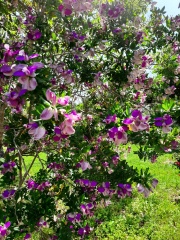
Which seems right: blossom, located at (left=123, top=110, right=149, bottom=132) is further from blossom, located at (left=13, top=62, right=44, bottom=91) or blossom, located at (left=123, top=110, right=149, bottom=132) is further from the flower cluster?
the flower cluster

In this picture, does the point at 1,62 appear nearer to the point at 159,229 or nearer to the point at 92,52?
the point at 92,52

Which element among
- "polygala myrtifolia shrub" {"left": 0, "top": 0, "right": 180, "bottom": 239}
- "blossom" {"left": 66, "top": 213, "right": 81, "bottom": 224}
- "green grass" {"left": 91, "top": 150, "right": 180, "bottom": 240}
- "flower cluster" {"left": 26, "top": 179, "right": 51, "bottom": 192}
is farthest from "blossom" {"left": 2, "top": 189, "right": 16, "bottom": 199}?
"green grass" {"left": 91, "top": 150, "right": 180, "bottom": 240}

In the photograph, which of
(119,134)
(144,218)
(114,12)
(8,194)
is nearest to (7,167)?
(8,194)

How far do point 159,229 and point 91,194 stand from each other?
1.83m

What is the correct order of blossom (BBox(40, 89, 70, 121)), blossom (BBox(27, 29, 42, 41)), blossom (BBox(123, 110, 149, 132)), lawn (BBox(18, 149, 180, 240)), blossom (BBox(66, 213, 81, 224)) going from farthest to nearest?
lawn (BBox(18, 149, 180, 240)) → blossom (BBox(66, 213, 81, 224)) → blossom (BBox(27, 29, 42, 41)) → blossom (BBox(123, 110, 149, 132)) → blossom (BBox(40, 89, 70, 121))

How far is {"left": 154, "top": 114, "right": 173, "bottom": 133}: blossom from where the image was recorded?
1289mm

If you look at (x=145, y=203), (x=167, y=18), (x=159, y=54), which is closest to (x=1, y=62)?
(x=167, y=18)

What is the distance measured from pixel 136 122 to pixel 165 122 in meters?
0.18

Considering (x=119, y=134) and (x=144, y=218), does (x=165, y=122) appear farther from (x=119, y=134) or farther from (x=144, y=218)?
(x=144, y=218)

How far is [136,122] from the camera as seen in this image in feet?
3.99

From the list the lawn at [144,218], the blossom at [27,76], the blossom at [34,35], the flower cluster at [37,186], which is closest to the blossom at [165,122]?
the blossom at [27,76]

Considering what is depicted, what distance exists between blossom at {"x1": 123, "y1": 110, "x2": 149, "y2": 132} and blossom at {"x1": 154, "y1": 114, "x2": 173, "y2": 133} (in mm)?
117

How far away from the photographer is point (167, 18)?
8.28 feet

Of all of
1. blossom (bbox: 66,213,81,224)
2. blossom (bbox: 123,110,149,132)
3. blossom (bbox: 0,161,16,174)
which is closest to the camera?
blossom (bbox: 123,110,149,132)
